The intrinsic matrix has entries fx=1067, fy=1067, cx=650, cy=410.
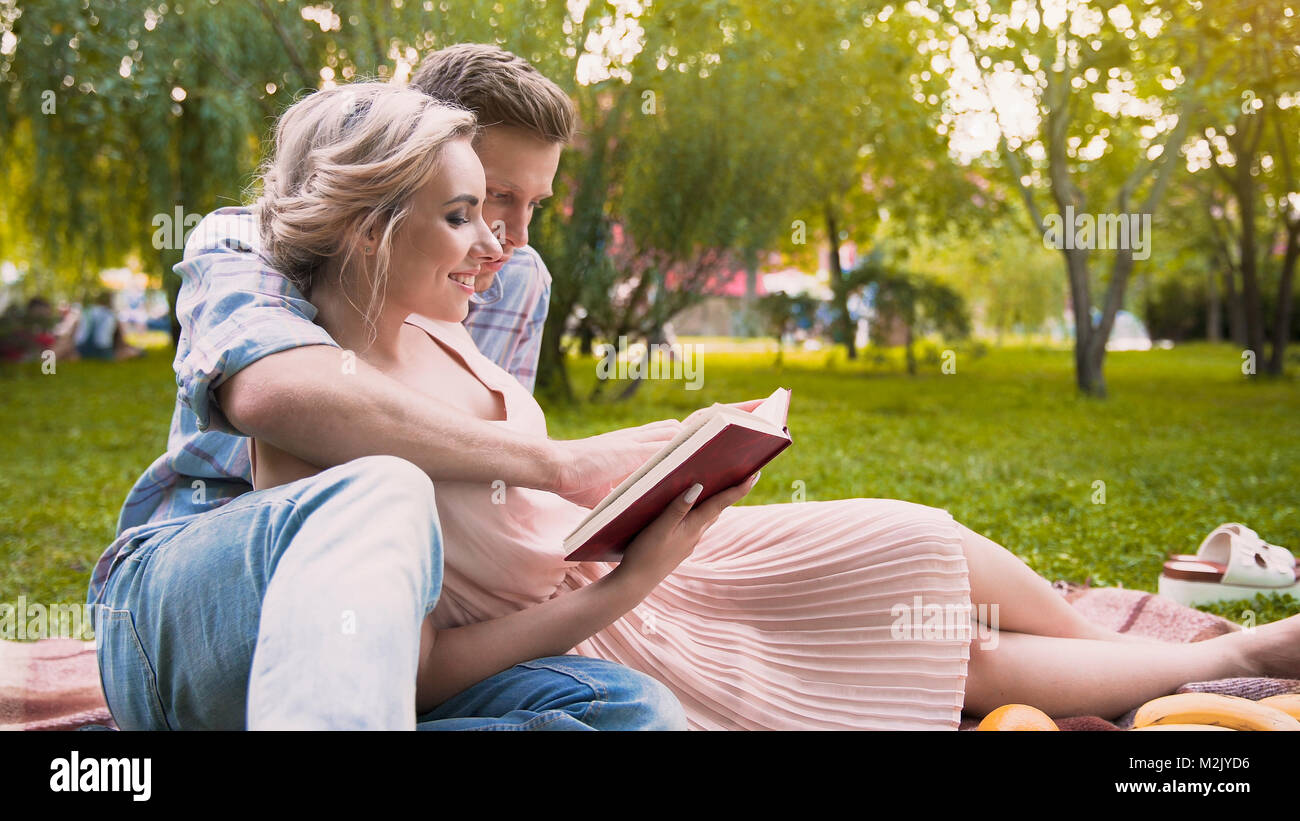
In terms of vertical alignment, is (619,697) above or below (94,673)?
above

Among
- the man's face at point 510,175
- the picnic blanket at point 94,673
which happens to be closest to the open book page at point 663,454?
the man's face at point 510,175

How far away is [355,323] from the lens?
6.33 ft

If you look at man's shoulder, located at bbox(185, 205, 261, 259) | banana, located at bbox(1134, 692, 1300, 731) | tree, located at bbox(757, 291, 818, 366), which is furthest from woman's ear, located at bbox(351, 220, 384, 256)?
tree, located at bbox(757, 291, 818, 366)

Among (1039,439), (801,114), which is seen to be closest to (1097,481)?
(1039,439)

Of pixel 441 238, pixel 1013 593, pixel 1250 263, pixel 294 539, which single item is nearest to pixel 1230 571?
pixel 1013 593

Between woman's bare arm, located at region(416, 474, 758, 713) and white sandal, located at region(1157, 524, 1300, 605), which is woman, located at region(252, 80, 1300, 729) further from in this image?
white sandal, located at region(1157, 524, 1300, 605)

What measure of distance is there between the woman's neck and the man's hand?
0.38 metres

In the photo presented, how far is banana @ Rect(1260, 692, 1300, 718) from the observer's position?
220 cm

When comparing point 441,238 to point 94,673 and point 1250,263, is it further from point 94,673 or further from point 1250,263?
point 1250,263

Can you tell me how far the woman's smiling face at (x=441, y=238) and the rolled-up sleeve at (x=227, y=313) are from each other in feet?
0.57

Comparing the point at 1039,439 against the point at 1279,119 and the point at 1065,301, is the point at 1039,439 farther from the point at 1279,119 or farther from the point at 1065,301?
the point at 1065,301

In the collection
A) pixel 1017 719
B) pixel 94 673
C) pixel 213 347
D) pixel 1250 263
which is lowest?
pixel 94 673

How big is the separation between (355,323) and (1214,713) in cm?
180
